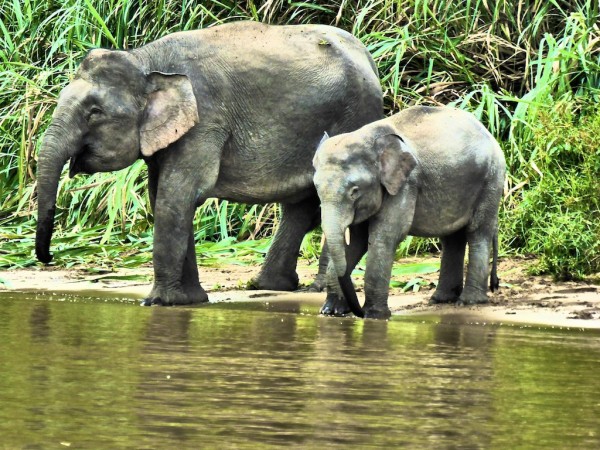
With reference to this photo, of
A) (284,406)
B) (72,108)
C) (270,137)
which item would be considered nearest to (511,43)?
(270,137)

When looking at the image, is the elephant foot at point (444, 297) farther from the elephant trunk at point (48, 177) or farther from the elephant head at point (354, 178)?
the elephant trunk at point (48, 177)

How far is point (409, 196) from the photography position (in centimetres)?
934

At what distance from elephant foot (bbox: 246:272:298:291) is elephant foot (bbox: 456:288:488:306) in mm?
1535

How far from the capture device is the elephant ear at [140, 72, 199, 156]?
32.7 feet

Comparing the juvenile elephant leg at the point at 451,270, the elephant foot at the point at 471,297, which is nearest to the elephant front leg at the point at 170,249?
the juvenile elephant leg at the point at 451,270

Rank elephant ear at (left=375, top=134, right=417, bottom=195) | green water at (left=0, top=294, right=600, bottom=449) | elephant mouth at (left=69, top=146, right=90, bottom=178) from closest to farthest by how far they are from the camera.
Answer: green water at (left=0, top=294, right=600, bottom=449) < elephant ear at (left=375, top=134, right=417, bottom=195) < elephant mouth at (left=69, top=146, right=90, bottom=178)

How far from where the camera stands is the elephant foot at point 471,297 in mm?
9672

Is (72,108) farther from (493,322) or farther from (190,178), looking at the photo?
(493,322)

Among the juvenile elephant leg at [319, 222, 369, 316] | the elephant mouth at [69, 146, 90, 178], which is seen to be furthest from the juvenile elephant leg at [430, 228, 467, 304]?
the elephant mouth at [69, 146, 90, 178]

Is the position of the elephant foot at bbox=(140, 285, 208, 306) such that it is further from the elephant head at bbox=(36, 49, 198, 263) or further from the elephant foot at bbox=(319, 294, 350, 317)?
the elephant foot at bbox=(319, 294, 350, 317)

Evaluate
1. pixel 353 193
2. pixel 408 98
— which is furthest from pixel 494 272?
pixel 408 98

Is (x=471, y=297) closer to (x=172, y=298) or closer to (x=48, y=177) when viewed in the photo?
(x=172, y=298)

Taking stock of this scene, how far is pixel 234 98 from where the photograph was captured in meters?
10.4

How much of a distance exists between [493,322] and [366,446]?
4.21 metres
